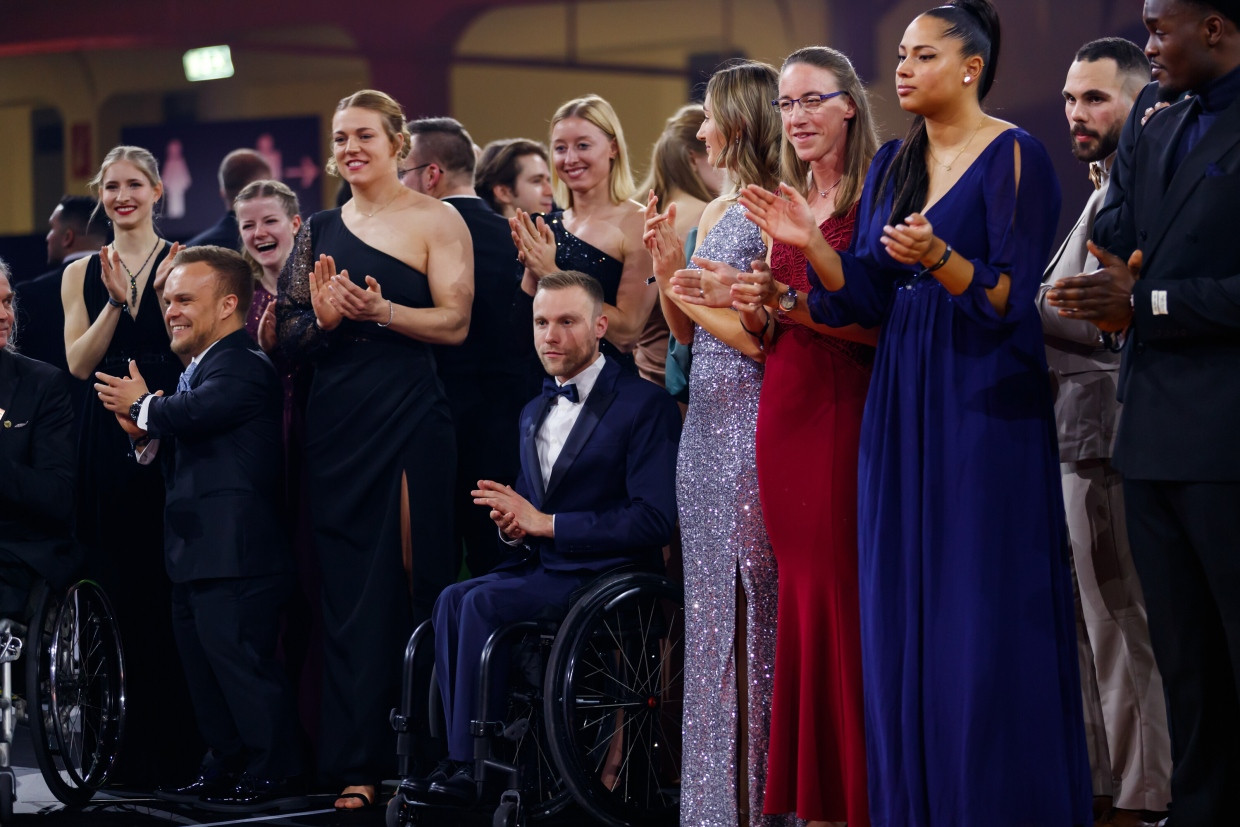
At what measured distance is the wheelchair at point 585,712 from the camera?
11.7 ft

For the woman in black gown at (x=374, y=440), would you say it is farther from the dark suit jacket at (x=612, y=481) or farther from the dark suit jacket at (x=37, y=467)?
the dark suit jacket at (x=37, y=467)

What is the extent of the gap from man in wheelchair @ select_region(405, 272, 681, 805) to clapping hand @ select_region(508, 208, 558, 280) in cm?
18

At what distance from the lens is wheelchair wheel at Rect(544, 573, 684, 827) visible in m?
3.57

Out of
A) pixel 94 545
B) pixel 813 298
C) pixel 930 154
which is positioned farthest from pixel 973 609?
pixel 94 545

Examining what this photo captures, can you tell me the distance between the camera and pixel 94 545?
4.82m

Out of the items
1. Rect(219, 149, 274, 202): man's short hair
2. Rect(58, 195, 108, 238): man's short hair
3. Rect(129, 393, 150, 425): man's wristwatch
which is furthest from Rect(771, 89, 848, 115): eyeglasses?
Rect(58, 195, 108, 238): man's short hair

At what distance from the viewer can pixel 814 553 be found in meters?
3.13

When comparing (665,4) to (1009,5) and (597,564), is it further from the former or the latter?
(597,564)

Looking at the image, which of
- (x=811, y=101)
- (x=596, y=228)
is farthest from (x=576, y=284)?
(x=811, y=101)

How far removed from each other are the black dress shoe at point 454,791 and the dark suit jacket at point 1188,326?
1.77 m

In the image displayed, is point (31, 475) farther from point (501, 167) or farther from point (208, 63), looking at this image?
point (208, 63)

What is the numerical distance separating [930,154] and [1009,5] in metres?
2.89

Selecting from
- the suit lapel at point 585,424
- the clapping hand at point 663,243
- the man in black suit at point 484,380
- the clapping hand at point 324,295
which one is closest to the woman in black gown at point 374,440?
the clapping hand at point 324,295

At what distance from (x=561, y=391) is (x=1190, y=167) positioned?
6.02ft
